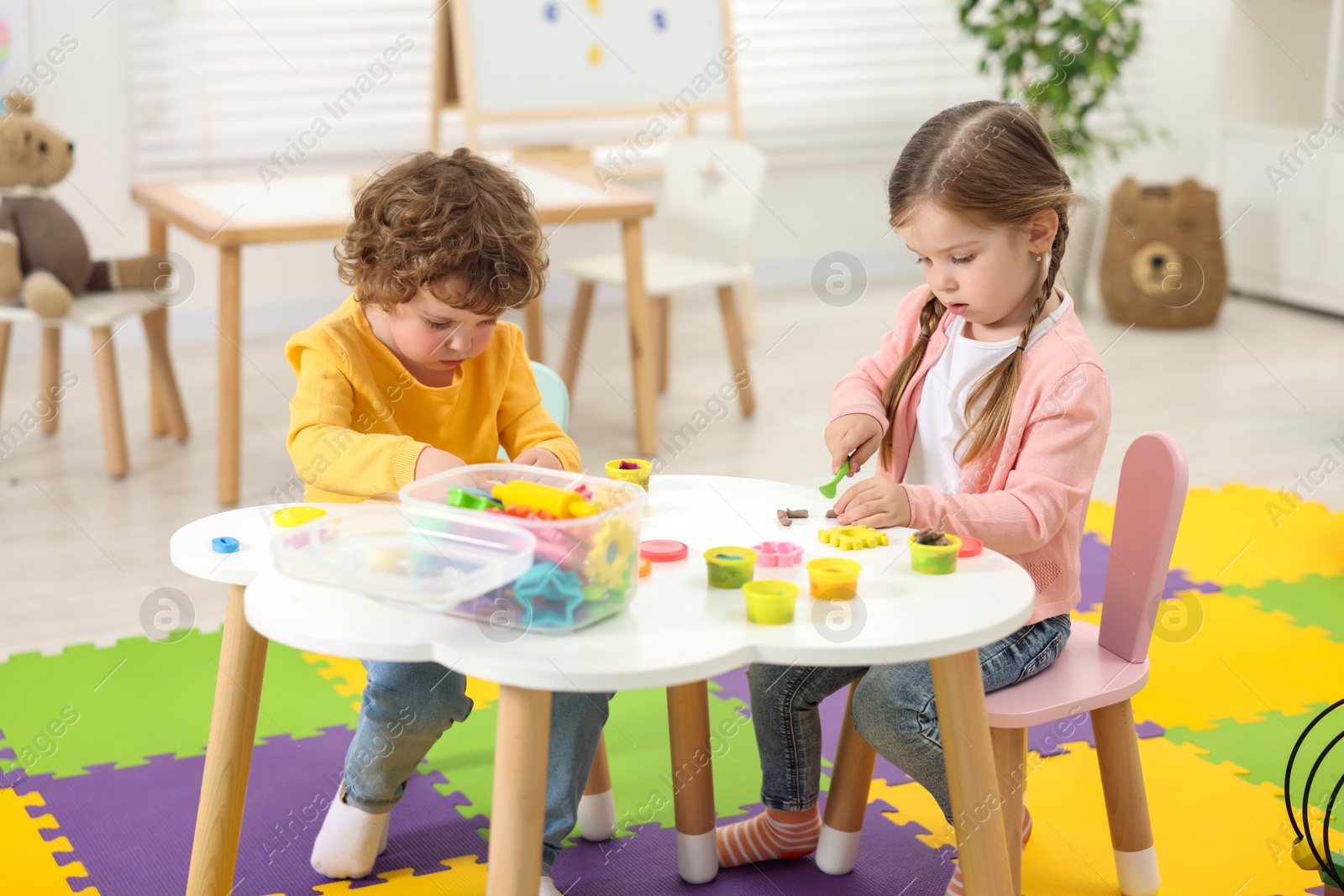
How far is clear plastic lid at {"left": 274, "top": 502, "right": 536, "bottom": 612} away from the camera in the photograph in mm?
1008

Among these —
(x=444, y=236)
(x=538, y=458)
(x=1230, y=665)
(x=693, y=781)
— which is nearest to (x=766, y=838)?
(x=693, y=781)

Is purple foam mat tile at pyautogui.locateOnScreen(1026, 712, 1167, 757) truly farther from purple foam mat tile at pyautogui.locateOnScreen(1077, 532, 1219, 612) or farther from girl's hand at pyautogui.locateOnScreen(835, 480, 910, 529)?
girl's hand at pyautogui.locateOnScreen(835, 480, 910, 529)

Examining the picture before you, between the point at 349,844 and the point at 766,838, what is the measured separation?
0.45 m

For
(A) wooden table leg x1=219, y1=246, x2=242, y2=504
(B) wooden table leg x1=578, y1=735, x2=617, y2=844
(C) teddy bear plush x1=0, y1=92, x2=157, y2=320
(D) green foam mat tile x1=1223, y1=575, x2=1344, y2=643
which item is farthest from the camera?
(C) teddy bear plush x1=0, y1=92, x2=157, y2=320

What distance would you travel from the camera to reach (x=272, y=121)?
4223 mm

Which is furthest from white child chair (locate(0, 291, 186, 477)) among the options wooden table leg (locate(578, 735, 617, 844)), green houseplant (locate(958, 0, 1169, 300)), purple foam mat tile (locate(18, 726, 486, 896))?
green houseplant (locate(958, 0, 1169, 300))

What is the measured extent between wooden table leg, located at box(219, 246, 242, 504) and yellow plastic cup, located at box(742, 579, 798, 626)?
1875 millimetres

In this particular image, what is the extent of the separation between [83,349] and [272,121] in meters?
0.86

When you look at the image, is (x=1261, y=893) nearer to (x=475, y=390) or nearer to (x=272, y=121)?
(x=475, y=390)

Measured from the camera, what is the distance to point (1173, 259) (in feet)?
14.1

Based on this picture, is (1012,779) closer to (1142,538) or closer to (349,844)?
(1142,538)

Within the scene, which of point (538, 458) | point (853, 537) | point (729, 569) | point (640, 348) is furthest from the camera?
point (640, 348)

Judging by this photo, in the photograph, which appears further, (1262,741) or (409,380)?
(1262,741)

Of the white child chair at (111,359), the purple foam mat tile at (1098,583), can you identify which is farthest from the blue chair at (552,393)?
the white child chair at (111,359)
